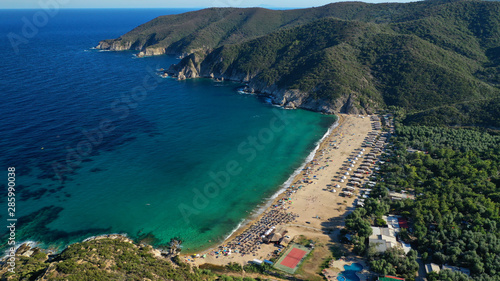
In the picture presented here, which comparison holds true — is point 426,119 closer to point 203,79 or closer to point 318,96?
point 318,96

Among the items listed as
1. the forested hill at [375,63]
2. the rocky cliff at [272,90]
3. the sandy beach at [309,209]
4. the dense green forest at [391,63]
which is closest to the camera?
the sandy beach at [309,209]

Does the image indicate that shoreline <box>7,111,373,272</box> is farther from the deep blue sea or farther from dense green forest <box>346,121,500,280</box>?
dense green forest <box>346,121,500,280</box>

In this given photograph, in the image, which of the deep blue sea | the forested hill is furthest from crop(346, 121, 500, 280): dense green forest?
the deep blue sea

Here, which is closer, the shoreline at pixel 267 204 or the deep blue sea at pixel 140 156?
the shoreline at pixel 267 204

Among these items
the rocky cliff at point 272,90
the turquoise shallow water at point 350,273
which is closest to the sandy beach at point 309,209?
the turquoise shallow water at point 350,273

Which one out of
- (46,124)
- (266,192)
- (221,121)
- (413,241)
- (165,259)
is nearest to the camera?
(165,259)

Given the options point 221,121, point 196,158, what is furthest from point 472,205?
point 221,121

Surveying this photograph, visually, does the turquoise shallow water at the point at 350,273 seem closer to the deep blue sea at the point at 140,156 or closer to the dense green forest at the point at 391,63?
Answer: the deep blue sea at the point at 140,156
